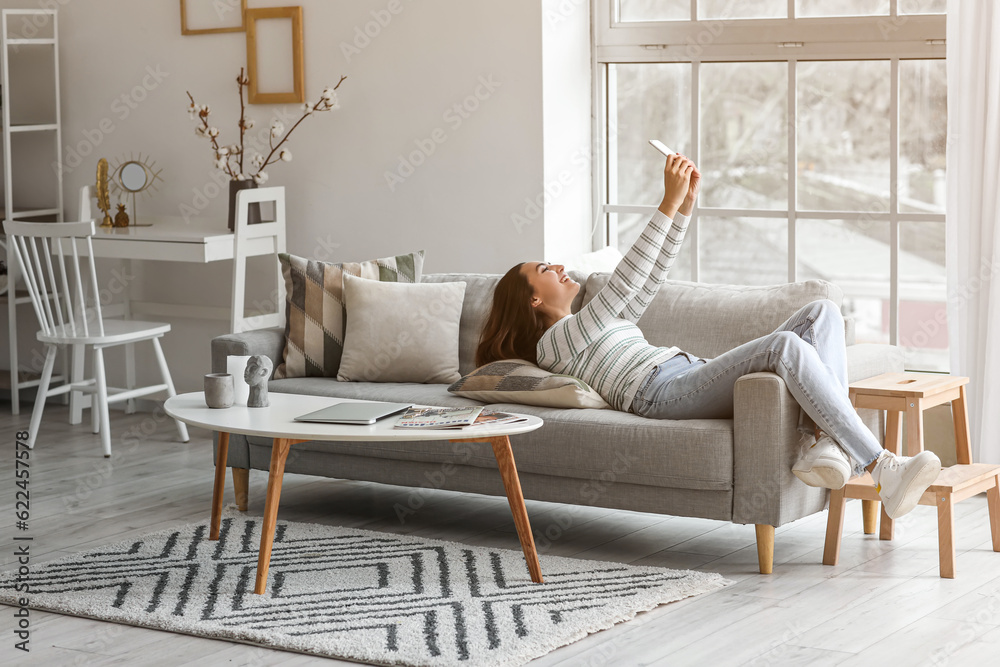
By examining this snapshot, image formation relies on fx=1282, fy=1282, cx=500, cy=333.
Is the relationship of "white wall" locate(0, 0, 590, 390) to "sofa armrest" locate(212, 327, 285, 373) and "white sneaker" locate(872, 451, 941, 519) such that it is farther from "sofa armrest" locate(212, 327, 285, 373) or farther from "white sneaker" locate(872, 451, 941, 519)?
"white sneaker" locate(872, 451, 941, 519)

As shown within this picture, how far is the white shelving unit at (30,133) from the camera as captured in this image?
5.50 m

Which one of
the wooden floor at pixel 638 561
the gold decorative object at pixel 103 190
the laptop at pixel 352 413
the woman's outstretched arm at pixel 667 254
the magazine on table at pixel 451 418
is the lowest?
the wooden floor at pixel 638 561

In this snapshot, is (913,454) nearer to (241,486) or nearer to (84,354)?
(241,486)

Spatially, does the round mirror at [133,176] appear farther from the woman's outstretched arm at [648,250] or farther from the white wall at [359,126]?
the woman's outstretched arm at [648,250]

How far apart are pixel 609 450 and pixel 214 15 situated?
2916mm

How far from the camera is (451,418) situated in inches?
117

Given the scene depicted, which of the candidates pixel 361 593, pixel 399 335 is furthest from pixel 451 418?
pixel 399 335

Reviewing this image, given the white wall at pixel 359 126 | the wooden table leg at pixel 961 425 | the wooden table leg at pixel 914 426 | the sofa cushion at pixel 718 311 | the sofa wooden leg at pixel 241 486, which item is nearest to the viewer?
the wooden table leg at pixel 914 426

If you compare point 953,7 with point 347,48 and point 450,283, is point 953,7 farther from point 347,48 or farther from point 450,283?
point 347,48

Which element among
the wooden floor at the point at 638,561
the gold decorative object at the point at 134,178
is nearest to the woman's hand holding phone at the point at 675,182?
the wooden floor at the point at 638,561

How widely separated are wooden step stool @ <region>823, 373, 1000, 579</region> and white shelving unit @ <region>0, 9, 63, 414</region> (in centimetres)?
367

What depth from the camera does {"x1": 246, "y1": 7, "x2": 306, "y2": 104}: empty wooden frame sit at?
4.99 m

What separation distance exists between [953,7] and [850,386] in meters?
1.30

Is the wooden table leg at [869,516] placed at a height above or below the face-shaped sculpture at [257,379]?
below
